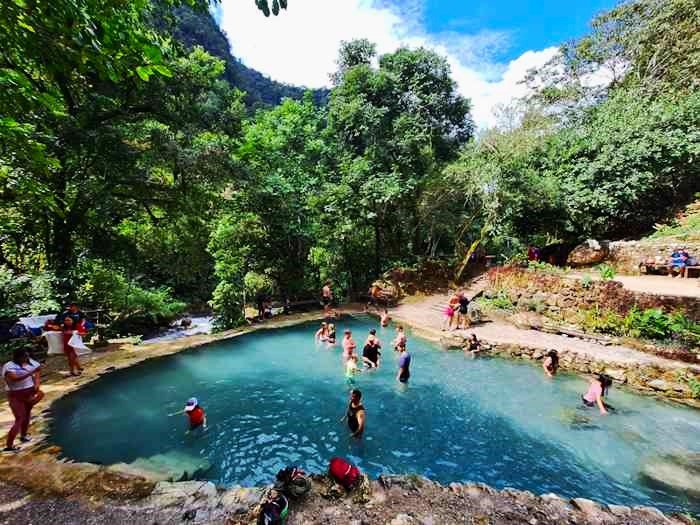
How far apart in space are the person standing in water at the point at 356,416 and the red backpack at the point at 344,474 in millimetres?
1746

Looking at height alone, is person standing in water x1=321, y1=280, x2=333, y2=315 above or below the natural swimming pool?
above

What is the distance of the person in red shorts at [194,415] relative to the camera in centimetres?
678

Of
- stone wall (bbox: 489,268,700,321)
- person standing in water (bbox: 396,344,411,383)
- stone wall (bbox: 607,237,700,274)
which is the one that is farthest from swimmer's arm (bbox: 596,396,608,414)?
stone wall (bbox: 607,237,700,274)

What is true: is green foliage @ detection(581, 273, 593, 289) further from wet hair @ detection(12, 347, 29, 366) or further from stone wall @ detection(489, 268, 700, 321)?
wet hair @ detection(12, 347, 29, 366)

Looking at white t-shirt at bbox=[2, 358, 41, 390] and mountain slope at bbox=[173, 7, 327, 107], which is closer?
white t-shirt at bbox=[2, 358, 41, 390]

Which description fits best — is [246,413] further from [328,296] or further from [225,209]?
[225,209]

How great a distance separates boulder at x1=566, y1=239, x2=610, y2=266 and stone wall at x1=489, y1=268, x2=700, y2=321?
3403 millimetres

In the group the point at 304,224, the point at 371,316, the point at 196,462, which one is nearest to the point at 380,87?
the point at 304,224

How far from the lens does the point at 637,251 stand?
15.5 m

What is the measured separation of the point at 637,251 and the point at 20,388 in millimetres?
21123

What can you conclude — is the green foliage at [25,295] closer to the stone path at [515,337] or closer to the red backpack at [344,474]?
the red backpack at [344,474]

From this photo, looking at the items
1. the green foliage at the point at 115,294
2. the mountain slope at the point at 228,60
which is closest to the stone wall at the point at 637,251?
the green foliage at the point at 115,294

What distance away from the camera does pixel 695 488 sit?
5566mm

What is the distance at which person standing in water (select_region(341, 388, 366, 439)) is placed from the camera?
261 inches
